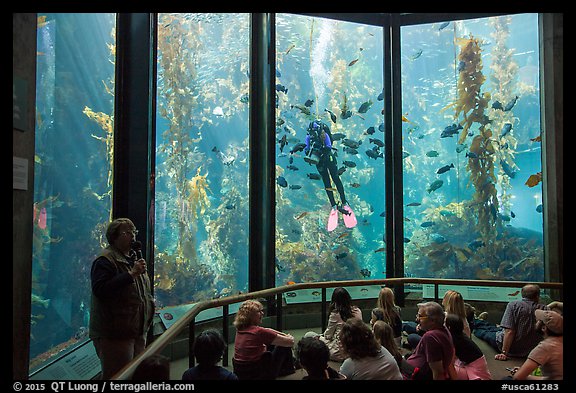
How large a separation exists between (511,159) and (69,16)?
860cm

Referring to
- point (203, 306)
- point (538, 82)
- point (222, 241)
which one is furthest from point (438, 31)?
point (203, 306)

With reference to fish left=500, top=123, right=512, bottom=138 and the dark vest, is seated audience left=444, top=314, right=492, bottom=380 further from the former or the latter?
fish left=500, top=123, right=512, bottom=138

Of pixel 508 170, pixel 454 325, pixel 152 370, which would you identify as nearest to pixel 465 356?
pixel 454 325

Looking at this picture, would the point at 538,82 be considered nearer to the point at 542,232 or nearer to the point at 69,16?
the point at 542,232

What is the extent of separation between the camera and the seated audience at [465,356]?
3402mm

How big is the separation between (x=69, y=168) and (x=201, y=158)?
257cm

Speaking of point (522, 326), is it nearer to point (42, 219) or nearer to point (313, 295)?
point (313, 295)

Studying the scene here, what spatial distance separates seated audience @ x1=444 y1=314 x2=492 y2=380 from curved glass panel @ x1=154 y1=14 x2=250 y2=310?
3.65 metres

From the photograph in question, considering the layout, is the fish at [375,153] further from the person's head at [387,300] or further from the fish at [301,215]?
the person's head at [387,300]

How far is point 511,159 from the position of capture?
8.59 metres

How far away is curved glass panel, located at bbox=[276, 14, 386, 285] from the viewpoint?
9.08 meters

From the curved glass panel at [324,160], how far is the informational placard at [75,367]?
201 inches

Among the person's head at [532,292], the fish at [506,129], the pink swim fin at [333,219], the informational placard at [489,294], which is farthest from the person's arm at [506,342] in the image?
the pink swim fin at [333,219]

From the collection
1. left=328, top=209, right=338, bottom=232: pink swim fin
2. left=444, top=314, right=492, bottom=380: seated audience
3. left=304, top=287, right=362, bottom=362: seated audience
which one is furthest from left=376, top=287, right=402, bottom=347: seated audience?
left=328, top=209, right=338, bottom=232: pink swim fin
